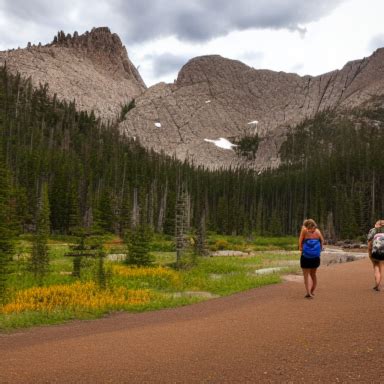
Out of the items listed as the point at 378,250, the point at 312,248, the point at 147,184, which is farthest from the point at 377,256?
the point at 147,184

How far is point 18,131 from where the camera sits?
100125 millimetres

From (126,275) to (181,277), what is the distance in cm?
308

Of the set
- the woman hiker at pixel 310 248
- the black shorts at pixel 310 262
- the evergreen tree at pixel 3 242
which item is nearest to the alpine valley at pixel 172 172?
the evergreen tree at pixel 3 242

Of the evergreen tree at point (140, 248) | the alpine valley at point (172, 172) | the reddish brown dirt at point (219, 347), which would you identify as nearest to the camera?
the reddish brown dirt at point (219, 347)

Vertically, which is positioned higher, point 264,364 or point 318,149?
point 318,149

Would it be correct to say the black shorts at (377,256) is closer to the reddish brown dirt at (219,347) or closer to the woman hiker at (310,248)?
the reddish brown dirt at (219,347)

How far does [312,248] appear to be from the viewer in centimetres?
1234

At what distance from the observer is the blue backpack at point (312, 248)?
12.3 m

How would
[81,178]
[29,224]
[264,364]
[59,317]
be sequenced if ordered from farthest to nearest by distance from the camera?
[81,178], [29,224], [59,317], [264,364]

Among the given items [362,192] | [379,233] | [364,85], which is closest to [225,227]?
[362,192]

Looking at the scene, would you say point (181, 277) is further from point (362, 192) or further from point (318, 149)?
point (318, 149)

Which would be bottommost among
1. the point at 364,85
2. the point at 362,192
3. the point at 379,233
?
the point at 379,233

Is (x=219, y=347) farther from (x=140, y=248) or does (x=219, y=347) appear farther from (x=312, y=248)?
(x=140, y=248)

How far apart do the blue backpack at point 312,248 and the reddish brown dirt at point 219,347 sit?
1368mm
